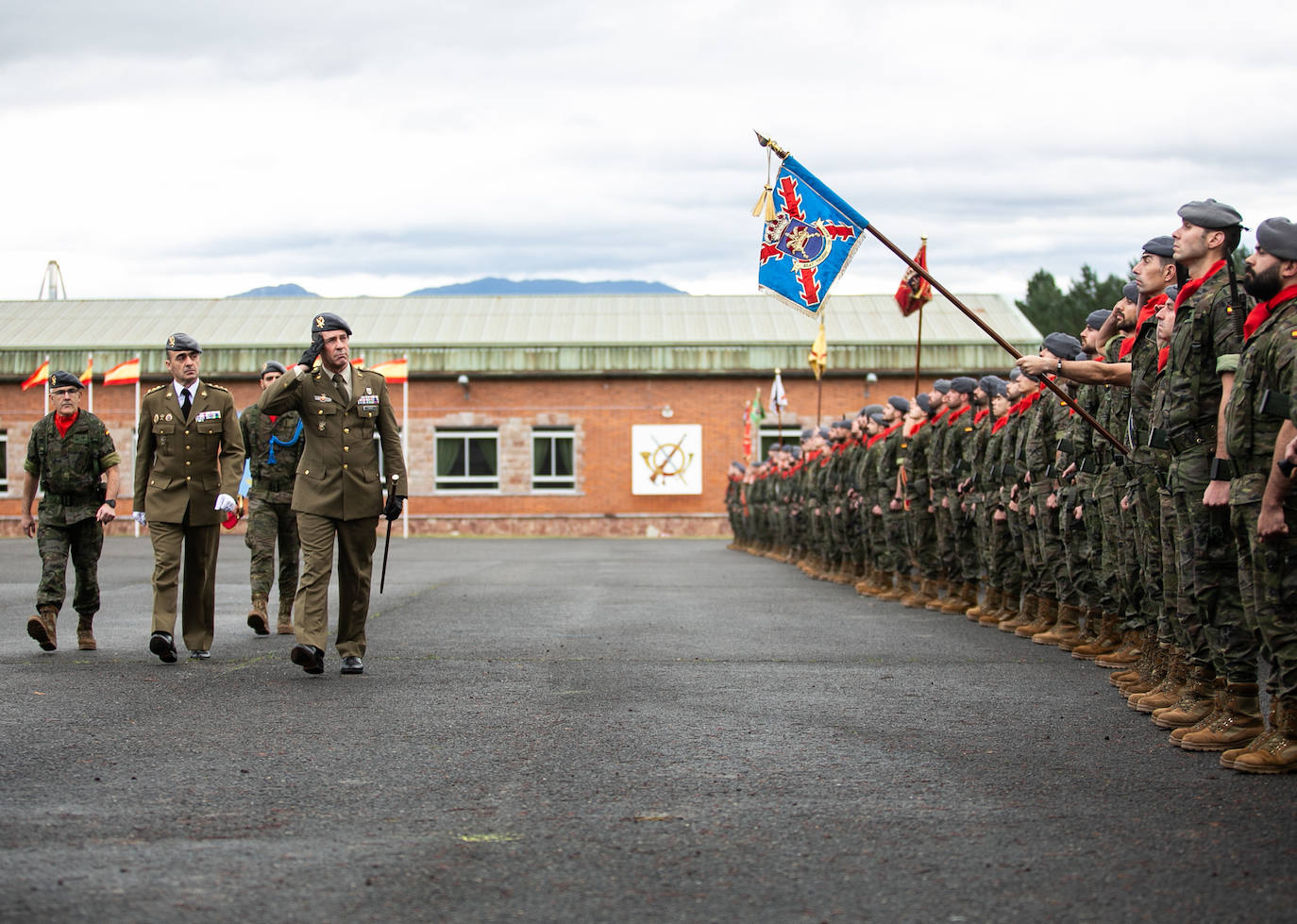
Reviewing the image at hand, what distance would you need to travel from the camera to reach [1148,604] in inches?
331

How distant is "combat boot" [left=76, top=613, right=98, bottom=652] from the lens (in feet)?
33.7

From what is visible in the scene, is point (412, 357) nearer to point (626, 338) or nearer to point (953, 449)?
point (626, 338)

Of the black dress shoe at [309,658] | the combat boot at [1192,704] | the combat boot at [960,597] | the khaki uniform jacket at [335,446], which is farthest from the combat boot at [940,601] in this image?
the black dress shoe at [309,658]

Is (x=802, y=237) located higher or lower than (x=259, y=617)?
higher

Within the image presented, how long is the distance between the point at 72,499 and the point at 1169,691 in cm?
740

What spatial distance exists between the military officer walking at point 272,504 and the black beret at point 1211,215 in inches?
289

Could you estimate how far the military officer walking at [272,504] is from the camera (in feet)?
38.7

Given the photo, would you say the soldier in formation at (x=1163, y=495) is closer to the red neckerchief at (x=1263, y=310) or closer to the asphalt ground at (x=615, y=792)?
the red neckerchief at (x=1263, y=310)

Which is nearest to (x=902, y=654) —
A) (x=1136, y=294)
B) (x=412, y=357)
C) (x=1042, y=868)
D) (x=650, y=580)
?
(x=1136, y=294)

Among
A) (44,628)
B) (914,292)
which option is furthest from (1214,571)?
(914,292)

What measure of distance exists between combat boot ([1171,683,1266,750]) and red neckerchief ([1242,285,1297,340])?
1579mm

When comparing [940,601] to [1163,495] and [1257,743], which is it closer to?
[1163,495]

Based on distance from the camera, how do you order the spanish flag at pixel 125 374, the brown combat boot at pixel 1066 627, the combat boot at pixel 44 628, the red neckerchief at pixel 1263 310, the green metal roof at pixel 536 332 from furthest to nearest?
the green metal roof at pixel 536 332 → the spanish flag at pixel 125 374 → the brown combat boot at pixel 1066 627 → the combat boot at pixel 44 628 → the red neckerchief at pixel 1263 310

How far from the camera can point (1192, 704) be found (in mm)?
7113
